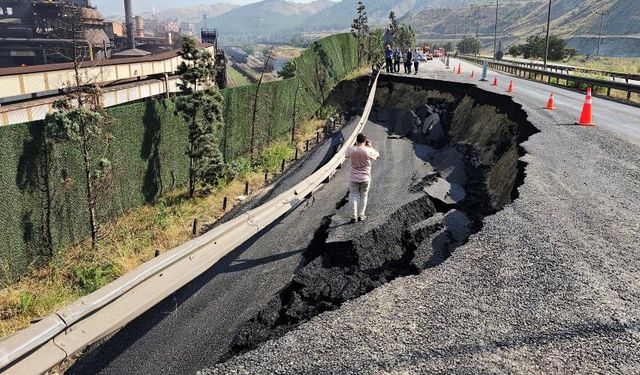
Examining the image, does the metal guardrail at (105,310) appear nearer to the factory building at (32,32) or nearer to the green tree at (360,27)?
the green tree at (360,27)

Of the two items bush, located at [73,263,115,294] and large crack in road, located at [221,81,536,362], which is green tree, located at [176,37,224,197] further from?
bush, located at [73,263,115,294]

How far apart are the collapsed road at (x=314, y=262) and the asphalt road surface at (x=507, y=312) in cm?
114

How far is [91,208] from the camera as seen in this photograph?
35.0 ft

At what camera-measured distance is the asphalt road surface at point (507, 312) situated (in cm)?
401

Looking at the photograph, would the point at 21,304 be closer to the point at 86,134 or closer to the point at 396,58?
the point at 86,134

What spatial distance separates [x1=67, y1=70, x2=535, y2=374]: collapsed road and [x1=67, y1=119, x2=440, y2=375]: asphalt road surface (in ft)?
0.05

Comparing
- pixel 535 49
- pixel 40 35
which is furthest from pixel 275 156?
pixel 535 49

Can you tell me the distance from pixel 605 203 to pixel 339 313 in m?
5.10

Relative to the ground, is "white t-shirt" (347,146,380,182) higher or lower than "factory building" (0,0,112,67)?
lower

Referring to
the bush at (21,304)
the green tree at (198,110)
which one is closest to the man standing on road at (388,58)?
the green tree at (198,110)

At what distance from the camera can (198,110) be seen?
50.7 feet

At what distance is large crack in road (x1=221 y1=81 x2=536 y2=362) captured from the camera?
646 cm

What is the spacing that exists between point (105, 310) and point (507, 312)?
11.6 ft

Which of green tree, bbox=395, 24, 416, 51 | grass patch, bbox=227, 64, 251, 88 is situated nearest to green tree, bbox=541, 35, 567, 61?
green tree, bbox=395, 24, 416, 51
